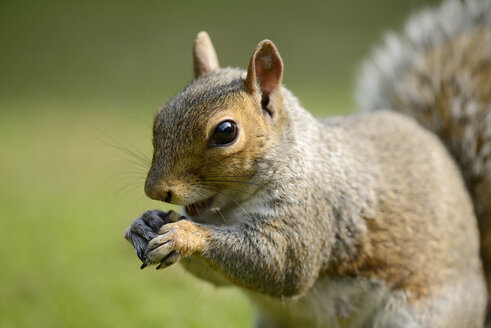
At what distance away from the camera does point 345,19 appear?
6.96 metres

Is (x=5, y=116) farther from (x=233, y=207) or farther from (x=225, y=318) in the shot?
(x=233, y=207)

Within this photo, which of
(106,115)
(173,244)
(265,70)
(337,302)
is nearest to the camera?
(173,244)

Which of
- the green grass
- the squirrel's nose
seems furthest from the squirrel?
the green grass

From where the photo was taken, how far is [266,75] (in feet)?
4.48

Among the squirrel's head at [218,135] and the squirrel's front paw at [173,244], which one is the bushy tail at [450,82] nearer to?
the squirrel's head at [218,135]

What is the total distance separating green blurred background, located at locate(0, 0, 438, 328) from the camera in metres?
2.15

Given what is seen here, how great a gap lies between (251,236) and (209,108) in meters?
0.30

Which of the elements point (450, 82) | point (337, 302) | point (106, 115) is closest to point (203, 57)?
point (337, 302)

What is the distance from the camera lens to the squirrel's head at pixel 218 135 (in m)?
1.25

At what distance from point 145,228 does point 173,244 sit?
0.12m

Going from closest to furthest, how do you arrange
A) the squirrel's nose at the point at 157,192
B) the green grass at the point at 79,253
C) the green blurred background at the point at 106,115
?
the squirrel's nose at the point at 157,192 → the green grass at the point at 79,253 → the green blurred background at the point at 106,115

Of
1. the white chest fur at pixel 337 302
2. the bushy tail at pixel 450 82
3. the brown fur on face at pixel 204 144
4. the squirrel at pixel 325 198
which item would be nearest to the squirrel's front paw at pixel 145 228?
the squirrel at pixel 325 198

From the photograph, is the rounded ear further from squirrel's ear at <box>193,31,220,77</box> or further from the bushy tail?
the bushy tail

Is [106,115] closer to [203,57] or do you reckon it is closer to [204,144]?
[203,57]
